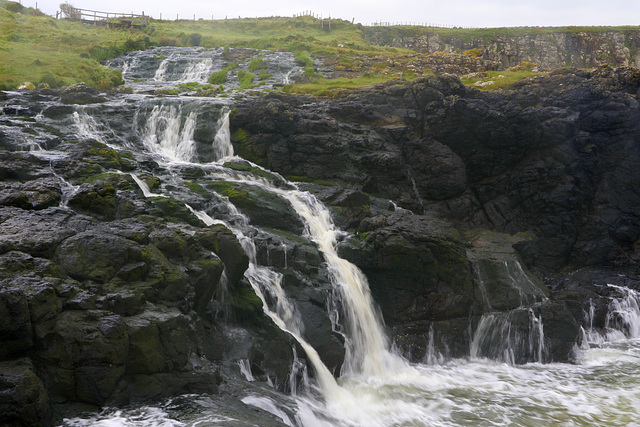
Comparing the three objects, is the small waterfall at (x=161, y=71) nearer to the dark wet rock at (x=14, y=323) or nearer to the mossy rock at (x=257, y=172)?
the mossy rock at (x=257, y=172)

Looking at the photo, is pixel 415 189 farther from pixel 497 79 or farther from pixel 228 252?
pixel 497 79

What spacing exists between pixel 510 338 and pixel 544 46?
69.1 meters

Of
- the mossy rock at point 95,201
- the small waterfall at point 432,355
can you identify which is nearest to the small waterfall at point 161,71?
the mossy rock at point 95,201

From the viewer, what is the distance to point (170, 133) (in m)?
25.0

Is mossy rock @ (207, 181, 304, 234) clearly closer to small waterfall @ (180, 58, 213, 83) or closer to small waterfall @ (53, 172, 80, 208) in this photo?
small waterfall @ (53, 172, 80, 208)

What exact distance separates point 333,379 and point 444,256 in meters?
6.83

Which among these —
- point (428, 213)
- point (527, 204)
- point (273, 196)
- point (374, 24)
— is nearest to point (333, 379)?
point (273, 196)

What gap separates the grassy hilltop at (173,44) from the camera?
3516 centimetres

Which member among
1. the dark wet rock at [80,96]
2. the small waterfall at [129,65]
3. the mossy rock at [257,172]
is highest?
the small waterfall at [129,65]

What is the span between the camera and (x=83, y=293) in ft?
31.6

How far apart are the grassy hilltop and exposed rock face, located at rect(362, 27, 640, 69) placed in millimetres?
2909

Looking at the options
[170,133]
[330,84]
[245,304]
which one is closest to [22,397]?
[245,304]

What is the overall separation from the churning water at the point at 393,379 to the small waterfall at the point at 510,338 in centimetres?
4

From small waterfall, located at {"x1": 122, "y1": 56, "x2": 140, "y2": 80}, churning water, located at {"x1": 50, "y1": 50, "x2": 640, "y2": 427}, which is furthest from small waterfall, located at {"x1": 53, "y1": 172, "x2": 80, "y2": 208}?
small waterfall, located at {"x1": 122, "y1": 56, "x2": 140, "y2": 80}
